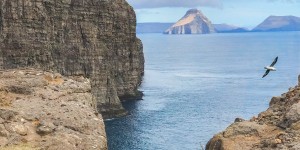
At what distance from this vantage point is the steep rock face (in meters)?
107

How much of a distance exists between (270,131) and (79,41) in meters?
109

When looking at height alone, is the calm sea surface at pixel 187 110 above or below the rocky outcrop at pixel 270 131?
below

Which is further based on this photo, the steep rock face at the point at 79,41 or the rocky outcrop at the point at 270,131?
the steep rock face at the point at 79,41

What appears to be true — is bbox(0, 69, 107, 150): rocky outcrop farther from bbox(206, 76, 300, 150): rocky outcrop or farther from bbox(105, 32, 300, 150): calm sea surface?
bbox(105, 32, 300, 150): calm sea surface

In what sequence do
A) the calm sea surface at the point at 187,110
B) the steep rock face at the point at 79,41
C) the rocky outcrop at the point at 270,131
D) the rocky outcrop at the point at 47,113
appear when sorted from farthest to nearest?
the steep rock face at the point at 79,41 < the calm sea surface at the point at 187,110 < the rocky outcrop at the point at 270,131 < the rocky outcrop at the point at 47,113

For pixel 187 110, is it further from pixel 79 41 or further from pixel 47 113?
pixel 47 113

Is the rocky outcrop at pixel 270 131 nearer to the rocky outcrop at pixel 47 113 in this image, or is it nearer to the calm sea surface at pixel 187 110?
the rocky outcrop at pixel 47 113

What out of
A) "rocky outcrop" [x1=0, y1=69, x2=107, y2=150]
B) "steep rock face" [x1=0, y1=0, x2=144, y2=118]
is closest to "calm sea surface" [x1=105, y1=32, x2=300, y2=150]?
"steep rock face" [x1=0, y1=0, x2=144, y2=118]

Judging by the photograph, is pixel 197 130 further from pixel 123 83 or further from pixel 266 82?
pixel 266 82

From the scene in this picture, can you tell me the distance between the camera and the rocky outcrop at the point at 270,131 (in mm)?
18047

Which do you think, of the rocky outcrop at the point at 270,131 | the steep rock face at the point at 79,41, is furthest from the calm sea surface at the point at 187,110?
the rocky outcrop at the point at 270,131

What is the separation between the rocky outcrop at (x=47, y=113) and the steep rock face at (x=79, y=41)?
87217mm

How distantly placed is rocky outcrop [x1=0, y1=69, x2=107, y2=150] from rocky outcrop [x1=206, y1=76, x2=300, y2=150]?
5.30 meters

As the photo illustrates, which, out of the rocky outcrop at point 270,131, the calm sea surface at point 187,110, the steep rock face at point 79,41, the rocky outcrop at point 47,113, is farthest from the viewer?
the steep rock face at point 79,41
